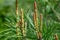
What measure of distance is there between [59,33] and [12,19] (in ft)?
0.85

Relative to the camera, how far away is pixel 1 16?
3639 mm

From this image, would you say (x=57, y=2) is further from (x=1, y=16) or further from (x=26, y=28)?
(x=1, y=16)

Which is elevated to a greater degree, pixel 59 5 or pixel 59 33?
pixel 59 5

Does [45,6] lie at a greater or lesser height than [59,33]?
greater

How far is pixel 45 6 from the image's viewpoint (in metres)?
1.54

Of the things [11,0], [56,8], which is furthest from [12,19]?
[11,0]

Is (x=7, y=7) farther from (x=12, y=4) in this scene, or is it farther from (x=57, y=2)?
(x=57, y=2)

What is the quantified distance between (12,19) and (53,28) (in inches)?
10.8

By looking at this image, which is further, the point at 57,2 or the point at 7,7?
the point at 7,7

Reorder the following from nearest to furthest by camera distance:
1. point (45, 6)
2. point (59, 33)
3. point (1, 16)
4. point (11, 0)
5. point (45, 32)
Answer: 1. point (45, 32)
2. point (59, 33)
3. point (45, 6)
4. point (1, 16)
5. point (11, 0)

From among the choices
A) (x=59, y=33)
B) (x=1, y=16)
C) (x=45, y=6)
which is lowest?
(x=1, y=16)

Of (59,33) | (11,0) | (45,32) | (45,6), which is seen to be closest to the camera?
(45,32)

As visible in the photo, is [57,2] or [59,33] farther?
[57,2]

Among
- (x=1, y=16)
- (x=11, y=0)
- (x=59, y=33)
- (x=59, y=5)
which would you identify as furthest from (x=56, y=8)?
(x=11, y=0)
